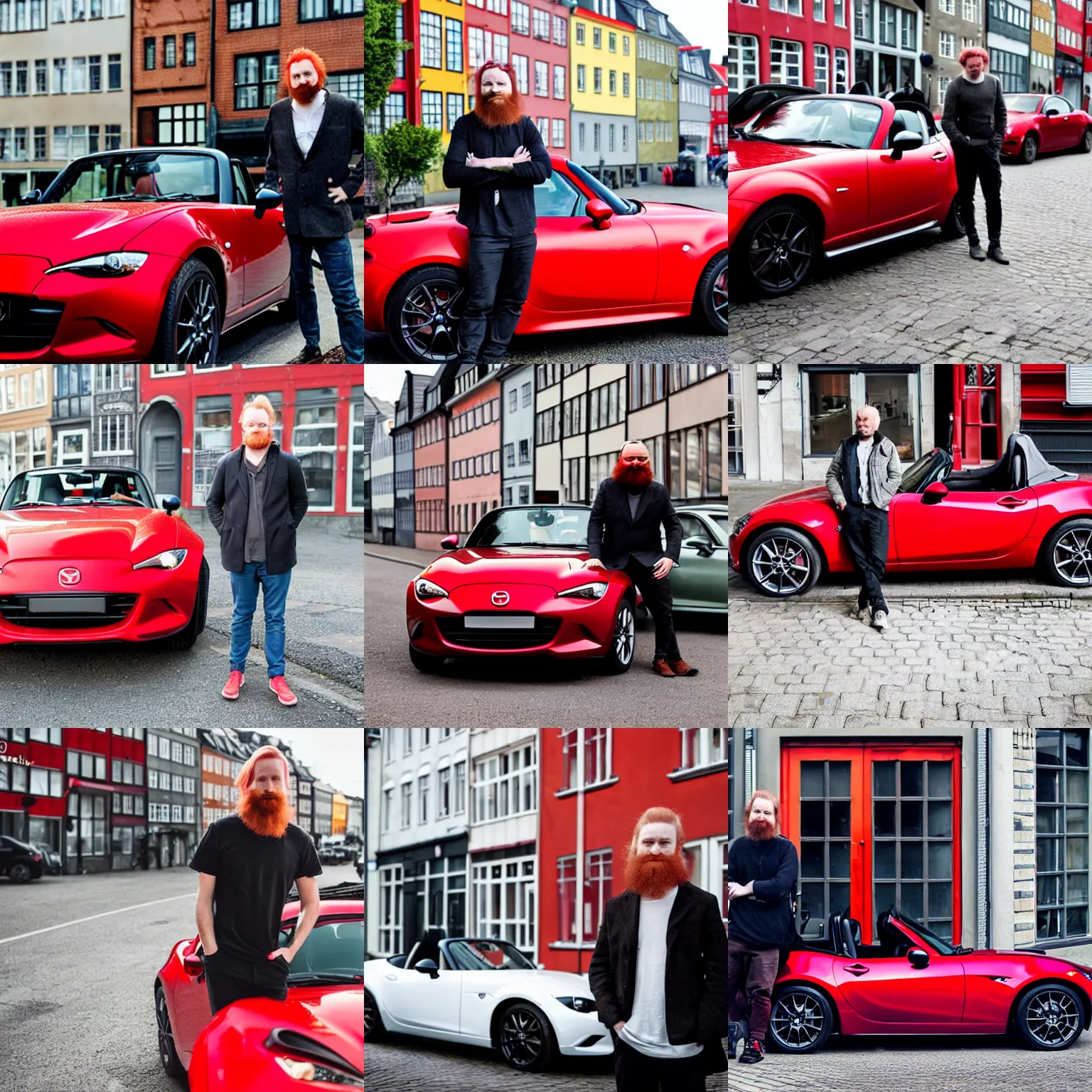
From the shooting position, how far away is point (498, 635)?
6.81 metres

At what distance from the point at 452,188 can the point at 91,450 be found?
2.63 metres

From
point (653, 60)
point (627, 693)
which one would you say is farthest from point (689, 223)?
point (627, 693)

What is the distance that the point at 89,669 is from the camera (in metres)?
6.67

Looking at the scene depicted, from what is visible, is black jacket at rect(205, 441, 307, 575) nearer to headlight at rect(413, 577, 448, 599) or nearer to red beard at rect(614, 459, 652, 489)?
headlight at rect(413, 577, 448, 599)

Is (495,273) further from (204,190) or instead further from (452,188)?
(204,190)

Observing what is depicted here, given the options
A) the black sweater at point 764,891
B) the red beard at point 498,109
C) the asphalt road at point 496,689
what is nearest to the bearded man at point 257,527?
the asphalt road at point 496,689

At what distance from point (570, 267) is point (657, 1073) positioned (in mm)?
4481

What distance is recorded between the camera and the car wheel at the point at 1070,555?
7777 millimetres

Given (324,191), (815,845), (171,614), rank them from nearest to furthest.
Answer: (171,614) → (324,191) → (815,845)

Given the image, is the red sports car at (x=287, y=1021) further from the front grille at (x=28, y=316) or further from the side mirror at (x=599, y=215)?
the side mirror at (x=599, y=215)

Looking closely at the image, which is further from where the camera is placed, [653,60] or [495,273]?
[653,60]

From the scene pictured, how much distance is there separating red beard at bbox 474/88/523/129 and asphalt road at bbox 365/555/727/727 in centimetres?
255

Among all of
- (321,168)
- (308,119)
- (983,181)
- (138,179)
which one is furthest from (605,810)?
(983,181)

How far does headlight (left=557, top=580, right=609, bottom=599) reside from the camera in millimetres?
6820
